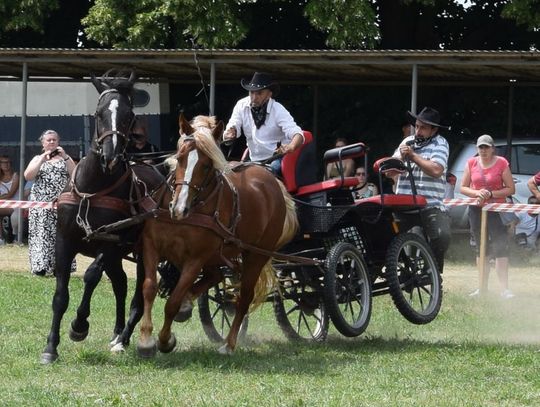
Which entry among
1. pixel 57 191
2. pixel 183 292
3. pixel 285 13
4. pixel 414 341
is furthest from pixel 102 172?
pixel 285 13

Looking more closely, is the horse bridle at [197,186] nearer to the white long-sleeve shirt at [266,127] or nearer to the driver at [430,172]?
the white long-sleeve shirt at [266,127]

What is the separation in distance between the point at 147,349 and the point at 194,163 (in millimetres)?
1313

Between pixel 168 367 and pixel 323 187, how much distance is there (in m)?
2.39

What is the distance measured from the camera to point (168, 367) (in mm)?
8734

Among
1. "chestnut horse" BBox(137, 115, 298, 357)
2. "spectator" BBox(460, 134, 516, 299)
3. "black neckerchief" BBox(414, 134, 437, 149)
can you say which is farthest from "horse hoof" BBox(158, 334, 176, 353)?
"spectator" BBox(460, 134, 516, 299)

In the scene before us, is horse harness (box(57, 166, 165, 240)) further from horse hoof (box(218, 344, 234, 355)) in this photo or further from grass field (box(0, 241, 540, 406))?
horse hoof (box(218, 344, 234, 355))

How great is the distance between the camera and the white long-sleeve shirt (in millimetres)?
10336

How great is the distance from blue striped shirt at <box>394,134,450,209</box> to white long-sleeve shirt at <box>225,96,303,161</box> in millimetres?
1200

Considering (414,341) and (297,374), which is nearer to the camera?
(297,374)

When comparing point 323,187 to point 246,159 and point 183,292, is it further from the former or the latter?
point 183,292

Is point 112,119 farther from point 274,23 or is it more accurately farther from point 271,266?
point 274,23

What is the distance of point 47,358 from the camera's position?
29.1ft

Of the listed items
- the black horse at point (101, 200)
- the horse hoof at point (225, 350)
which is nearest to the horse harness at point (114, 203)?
the black horse at point (101, 200)

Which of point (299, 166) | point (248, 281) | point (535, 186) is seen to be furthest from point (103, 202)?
point (535, 186)
